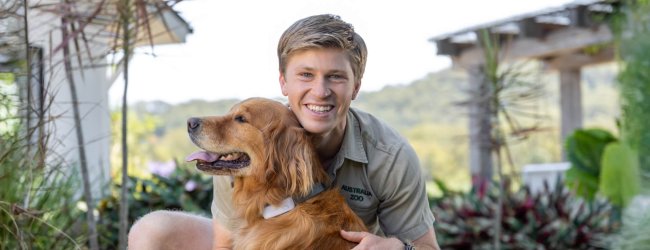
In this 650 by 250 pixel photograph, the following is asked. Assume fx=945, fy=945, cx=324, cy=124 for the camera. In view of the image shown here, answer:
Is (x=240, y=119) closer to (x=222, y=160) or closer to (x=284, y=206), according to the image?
(x=222, y=160)

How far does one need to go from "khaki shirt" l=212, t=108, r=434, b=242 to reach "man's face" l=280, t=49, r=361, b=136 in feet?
0.85

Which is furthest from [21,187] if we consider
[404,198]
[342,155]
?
[404,198]

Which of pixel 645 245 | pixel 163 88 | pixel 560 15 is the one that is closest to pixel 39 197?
pixel 645 245

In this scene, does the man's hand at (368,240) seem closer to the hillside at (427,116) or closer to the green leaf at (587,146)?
the green leaf at (587,146)

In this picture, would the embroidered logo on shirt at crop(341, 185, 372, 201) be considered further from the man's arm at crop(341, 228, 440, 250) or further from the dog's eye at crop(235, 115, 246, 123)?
the dog's eye at crop(235, 115, 246, 123)

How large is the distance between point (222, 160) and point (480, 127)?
5899 millimetres

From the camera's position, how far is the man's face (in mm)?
3619

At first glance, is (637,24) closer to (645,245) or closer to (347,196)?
(645,245)

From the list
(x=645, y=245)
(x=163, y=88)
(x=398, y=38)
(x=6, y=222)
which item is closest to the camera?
(x=6, y=222)

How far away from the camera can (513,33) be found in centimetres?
1278

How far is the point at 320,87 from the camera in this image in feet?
11.8

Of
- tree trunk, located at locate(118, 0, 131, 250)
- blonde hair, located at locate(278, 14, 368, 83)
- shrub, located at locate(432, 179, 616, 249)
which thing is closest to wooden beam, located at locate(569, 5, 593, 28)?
shrub, located at locate(432, 179, 616, 249)

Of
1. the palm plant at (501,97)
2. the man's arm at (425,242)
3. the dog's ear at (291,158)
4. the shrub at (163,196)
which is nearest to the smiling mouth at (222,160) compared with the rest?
the dog's ear at (291,158)

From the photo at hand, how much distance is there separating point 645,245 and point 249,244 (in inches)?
142
